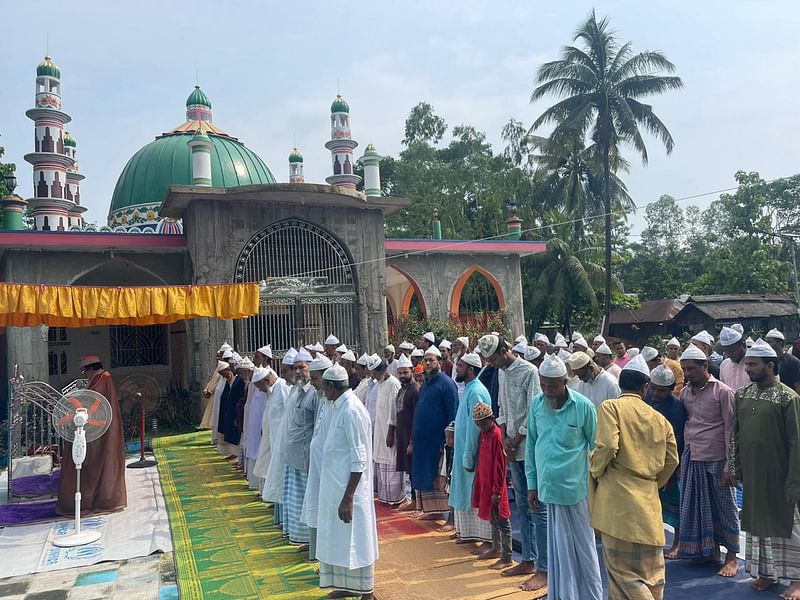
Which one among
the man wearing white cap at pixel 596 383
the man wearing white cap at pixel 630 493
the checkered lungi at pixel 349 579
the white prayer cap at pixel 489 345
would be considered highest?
the white prayer cap at pixel 489 345

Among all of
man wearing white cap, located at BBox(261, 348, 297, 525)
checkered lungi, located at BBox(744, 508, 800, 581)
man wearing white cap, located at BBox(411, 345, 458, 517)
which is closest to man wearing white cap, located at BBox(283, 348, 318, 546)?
man wearing white cap, located at BBox(261, 348, 297, 525)

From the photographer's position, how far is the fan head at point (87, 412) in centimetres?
625

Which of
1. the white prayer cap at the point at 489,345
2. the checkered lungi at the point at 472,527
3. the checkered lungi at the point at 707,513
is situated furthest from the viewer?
the checkered lungi at the point at 472,527

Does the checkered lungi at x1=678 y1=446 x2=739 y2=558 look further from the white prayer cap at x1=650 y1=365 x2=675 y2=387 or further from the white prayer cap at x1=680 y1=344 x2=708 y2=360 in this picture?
the white prayer cap at x1=680 y1=344 x2=708 y2=360

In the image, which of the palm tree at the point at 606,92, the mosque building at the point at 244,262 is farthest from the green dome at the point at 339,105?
the palm tree at the point at 606,92

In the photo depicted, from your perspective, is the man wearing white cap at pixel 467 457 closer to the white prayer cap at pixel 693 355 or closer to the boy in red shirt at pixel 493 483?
the boy in red shirt at pixel 493 483

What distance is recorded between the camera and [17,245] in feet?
39.6

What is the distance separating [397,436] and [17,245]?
9.47m

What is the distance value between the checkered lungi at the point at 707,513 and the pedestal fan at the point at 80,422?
498 centimetres

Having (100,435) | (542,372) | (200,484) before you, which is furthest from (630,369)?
(200,484)

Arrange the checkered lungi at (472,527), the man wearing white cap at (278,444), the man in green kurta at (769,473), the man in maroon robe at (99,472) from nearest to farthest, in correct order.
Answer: the man in green kurta at (769,473)
the checkered lungi at (472,527)
the man wearing white cap at (278,444)
the man in maroon robe at (99,472)

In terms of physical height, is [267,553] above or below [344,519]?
below

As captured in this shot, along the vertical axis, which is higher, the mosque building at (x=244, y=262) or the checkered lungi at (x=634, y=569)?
the mosque building at (x=244, y=262)

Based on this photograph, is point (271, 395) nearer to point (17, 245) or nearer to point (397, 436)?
point (397, 436)
